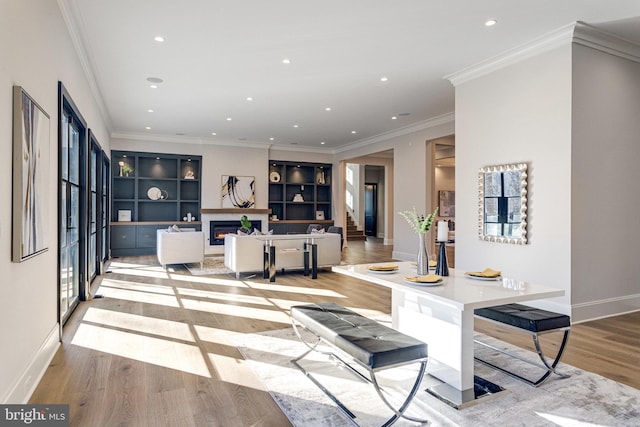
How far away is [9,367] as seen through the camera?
86.4 inches

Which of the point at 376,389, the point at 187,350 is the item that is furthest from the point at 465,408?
the point at 187,350

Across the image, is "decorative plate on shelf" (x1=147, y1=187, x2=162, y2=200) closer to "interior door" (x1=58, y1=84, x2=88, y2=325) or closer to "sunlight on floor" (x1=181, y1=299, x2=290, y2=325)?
"interior door" (x1=58, y1=84, x2=88, y2=325)

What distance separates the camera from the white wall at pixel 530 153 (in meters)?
4.16

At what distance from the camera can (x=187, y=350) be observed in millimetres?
3291

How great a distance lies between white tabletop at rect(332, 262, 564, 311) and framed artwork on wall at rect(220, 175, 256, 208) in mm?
8120

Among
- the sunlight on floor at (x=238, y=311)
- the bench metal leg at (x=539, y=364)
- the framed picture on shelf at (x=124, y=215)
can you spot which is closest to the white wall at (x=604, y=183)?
the bench metal leg at (x=539, y=364)

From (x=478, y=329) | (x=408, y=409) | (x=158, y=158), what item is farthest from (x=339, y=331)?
(x=158, y=158)

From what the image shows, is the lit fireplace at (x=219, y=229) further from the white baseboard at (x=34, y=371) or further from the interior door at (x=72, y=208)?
the white baseboard at (x=34, y=371)

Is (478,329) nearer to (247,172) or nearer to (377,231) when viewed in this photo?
(247,172)

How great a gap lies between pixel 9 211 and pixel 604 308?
18.0 feet

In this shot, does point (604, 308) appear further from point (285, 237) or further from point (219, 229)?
point (219, 229)

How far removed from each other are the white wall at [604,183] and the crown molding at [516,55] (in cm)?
20

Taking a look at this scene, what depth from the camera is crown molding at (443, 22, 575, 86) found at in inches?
163

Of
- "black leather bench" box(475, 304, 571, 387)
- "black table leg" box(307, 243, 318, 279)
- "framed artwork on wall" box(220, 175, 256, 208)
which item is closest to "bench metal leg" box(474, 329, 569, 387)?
"black leather bench" box(475, 304, 571, 387)
